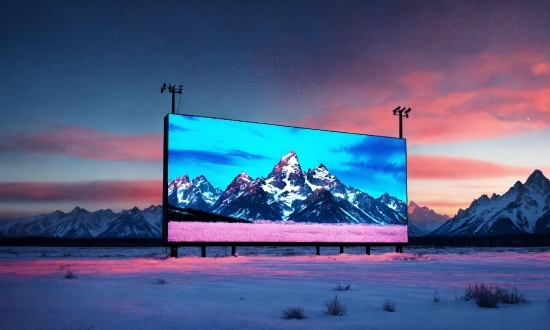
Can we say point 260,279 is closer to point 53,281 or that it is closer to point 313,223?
point 53,281

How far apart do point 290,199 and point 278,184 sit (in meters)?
1.05

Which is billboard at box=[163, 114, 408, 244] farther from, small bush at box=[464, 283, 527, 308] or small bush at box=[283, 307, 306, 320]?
small bush at box=[464, 283, 527, 308]

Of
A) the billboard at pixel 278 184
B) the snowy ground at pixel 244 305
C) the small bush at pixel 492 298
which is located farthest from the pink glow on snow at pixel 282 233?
the small bush at pixel 492 298

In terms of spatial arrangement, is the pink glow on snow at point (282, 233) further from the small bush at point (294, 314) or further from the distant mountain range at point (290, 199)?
the small bush at point (294, 314)

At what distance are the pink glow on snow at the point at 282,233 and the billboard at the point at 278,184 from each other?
5 centimetres

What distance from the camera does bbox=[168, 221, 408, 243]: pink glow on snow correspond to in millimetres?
22766

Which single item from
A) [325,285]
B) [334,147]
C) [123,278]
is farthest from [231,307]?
[334,147]

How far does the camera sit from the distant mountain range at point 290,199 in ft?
75.4

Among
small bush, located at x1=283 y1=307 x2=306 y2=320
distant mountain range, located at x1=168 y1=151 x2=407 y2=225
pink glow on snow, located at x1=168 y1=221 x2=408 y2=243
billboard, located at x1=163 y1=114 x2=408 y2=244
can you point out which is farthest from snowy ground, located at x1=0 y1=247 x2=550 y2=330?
billboard, located at x1=163 y1=114 x2=408 y2=244

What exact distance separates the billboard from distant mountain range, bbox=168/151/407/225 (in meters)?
0.05

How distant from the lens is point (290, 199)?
A: 85.2 feet

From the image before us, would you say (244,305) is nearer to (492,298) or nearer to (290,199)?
(492,298)

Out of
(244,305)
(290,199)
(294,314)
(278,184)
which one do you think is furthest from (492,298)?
(290,199)

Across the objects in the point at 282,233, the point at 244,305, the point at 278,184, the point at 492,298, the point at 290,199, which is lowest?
the point at 244,305
